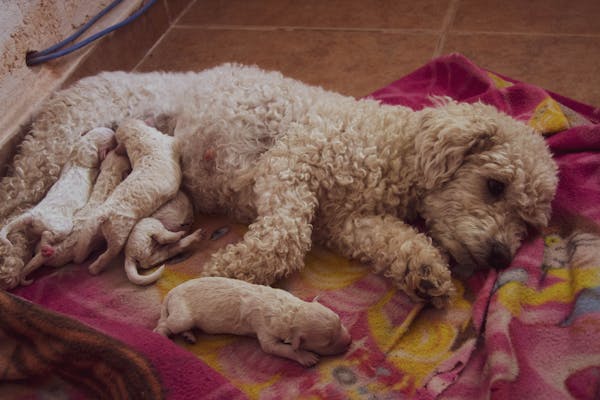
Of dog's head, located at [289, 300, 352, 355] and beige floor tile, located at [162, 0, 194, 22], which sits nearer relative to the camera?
dog's head, located at [289, 300, 352, 355]

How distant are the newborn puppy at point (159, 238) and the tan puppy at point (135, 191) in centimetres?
4

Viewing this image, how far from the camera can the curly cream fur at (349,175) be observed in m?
2.16

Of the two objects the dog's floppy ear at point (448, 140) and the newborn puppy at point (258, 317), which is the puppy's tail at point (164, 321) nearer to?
the newborn puppy at point (258, 317)

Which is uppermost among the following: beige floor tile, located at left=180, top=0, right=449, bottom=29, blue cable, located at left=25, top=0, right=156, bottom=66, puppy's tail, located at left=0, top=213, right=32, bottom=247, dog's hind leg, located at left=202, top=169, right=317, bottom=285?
blue cable, located at left=25, top=0, right=156, bottom=66

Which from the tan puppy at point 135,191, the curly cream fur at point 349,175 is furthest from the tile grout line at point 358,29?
the tan puppy at point 135,191

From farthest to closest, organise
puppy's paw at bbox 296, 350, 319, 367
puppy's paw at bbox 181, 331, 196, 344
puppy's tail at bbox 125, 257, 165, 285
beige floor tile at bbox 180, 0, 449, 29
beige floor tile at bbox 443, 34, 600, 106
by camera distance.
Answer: beige floor tile at bbox 180, 0, 449, 29 < beige floor tile at bbox 443, 34, 600, 106 < puppy's tail at bbox 125, 257, 165, 285 < puppy's paw at bbox 181, 331, 196, 344 < puppy's paw at bbox 296, 350, 319, 367

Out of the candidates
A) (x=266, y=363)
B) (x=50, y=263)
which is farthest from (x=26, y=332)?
(x=266, y=363)

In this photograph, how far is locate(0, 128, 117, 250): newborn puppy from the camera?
2262 mm

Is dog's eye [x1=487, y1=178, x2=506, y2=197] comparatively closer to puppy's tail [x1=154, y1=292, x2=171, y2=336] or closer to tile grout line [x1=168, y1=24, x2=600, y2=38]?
puppy's tail [x1=154, y1=292, x2=171, y2=336]

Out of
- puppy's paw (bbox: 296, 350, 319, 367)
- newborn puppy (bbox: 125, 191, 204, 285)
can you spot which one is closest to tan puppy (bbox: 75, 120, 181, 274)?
newborn puppy (bbox: 125, 191, 204, 285)

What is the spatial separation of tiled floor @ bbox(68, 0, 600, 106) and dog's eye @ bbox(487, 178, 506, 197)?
4.77 feet

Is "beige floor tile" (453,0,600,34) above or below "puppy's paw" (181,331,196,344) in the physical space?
above

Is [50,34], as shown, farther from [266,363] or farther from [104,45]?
[266,363]

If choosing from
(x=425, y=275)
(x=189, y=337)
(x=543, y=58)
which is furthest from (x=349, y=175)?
(x=543, y=58)
